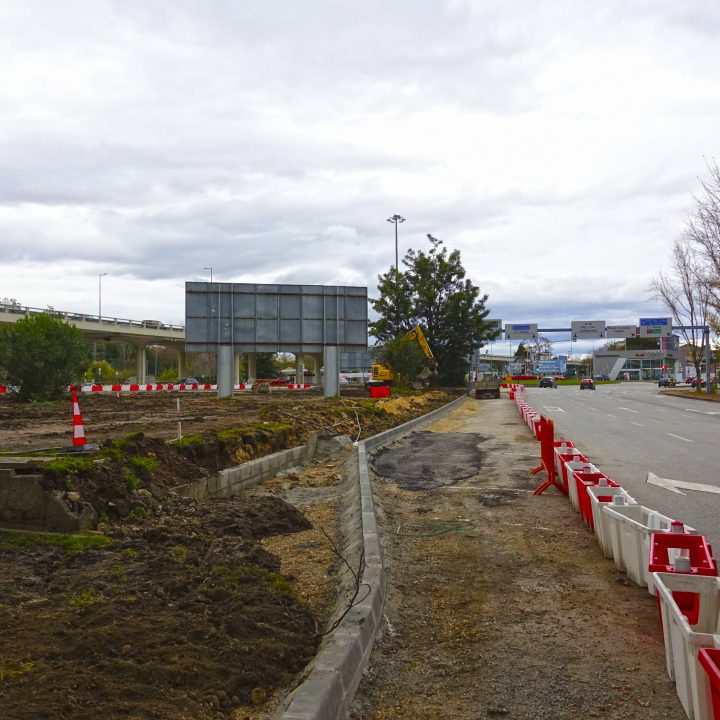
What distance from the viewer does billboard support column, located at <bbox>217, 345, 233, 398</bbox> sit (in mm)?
37188

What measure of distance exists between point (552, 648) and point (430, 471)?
8.94m

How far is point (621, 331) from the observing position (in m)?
87.9

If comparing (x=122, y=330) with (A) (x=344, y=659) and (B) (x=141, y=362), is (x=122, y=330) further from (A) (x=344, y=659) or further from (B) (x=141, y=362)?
(A) (x=344, y=659)

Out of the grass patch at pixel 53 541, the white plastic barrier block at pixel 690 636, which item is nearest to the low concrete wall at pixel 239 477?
the grass patch at pixel 53 541

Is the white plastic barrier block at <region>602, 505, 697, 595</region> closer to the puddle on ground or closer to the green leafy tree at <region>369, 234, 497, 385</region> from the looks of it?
the puddle on ground

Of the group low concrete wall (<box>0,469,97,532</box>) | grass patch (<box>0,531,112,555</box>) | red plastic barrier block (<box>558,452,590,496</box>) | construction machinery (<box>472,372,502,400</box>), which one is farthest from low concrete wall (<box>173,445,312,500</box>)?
construction machinery (<box>472,372,502,400</box>)

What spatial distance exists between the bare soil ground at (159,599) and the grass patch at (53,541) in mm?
18

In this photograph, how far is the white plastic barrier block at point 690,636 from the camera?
326cm

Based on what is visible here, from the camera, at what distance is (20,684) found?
3672 millimetres

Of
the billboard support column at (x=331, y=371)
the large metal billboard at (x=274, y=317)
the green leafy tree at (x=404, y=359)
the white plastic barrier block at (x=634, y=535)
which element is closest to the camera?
the white plastic barrier block at (x=634, y=535)

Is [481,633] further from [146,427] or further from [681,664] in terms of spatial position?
[146,427]

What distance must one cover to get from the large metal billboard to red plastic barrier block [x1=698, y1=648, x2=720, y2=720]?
115ft

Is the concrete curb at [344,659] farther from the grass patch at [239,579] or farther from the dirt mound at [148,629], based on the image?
the grass patch at [239,579]

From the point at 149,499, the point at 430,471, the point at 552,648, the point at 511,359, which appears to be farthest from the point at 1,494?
the point at 511,359
